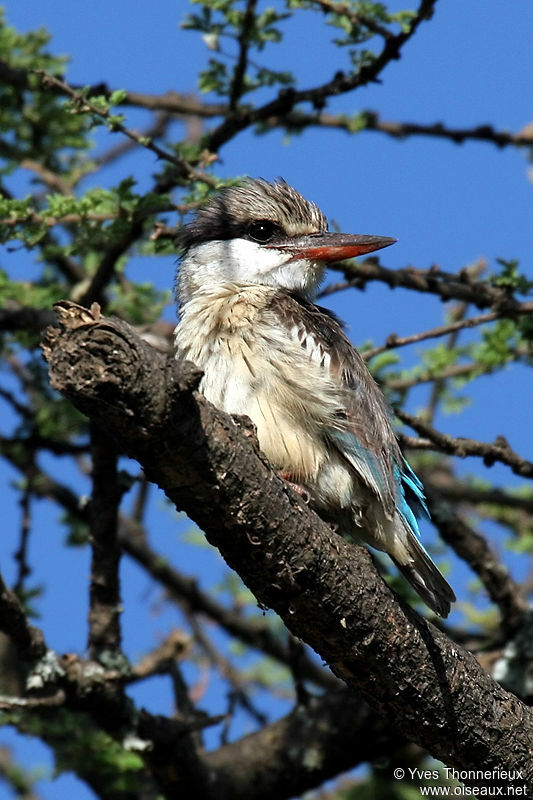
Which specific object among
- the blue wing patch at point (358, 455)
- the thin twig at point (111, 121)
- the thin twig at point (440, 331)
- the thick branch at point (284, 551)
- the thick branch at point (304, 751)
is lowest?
the thick branch at point (284, 551)

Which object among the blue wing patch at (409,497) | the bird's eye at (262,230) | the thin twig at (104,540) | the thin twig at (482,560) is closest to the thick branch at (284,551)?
the blue wing patch at (409,497)

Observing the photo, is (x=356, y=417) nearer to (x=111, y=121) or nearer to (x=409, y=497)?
(x=409, y=497)

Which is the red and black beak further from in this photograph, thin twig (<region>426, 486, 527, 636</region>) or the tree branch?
thin twig (<region>426, 486, 527, 636</region>)

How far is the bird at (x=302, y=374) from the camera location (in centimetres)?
411

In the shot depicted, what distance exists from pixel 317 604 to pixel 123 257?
314 cm

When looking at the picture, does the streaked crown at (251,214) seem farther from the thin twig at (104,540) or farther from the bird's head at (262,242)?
the thin twig at (104,540)

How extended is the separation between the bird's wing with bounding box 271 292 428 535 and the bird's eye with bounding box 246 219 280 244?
0.50 m

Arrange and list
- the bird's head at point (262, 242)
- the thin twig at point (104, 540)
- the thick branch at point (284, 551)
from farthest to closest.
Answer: the thin twig at point (104, 540) → the bird's head at point (262, 242) → the thick branch at point (284, 551)

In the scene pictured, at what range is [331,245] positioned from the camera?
487cm

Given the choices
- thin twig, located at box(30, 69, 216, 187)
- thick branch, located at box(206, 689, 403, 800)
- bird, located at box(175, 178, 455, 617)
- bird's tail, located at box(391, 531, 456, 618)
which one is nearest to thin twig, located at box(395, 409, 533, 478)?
bird, located at box(175, 178, 455, 617)

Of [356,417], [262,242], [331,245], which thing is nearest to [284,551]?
[356,417]

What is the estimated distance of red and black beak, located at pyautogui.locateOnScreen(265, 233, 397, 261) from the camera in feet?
15.5

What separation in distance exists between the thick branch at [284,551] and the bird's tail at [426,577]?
53 centimetres

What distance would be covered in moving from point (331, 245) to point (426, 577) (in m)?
1.55
